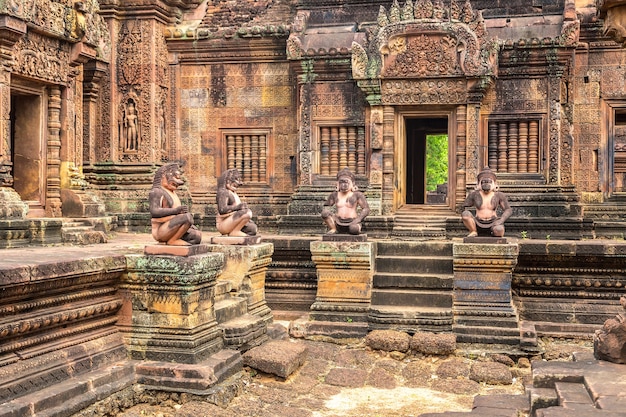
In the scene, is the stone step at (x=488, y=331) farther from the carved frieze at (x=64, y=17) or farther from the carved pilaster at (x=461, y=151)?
the carved frieze at (x=64, y=17)

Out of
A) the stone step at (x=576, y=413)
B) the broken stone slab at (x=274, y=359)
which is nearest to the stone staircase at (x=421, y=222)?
the broken stone slab at (x=274, y=359)

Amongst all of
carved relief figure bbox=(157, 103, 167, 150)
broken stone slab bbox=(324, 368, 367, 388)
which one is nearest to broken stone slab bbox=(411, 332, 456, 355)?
broken stone slab bbox=(324, 368, 367, 388)

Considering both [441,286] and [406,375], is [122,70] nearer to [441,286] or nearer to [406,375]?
[441,286]

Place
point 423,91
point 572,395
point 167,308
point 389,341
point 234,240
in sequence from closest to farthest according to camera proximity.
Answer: point 572,395 → point 167,308 → point 389,341 → point 234,240 → point 423,91

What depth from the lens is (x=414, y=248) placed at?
32.7 ft

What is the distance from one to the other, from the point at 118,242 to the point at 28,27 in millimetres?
2934

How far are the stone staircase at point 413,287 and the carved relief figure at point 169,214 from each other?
3.15m

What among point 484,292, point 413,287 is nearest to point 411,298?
point 413,287

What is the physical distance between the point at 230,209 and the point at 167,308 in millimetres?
2107

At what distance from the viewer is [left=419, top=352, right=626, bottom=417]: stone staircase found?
449cm

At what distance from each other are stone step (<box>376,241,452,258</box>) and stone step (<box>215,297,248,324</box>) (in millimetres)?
2493

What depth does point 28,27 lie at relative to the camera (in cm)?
875

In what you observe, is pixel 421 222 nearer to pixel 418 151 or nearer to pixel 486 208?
pixel 486 208

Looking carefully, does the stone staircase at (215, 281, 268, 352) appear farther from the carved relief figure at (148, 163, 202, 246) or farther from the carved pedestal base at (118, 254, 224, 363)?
the carved relief figure at (148, 163, 202, 246)
